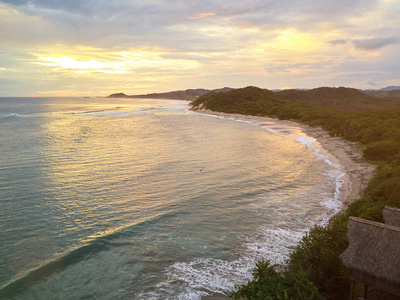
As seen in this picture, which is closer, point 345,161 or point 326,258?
point 326,258

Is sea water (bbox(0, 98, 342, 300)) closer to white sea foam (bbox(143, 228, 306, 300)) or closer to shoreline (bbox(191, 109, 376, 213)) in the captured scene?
white sea foam (bbox(143, 228, 306, 300))

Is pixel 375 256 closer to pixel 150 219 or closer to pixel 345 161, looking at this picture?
pixel 150 219

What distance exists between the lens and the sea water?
16438mm

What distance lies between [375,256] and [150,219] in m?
15.2

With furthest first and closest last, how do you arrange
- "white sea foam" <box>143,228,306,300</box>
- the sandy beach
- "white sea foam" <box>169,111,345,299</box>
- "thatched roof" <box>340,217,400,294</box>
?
the sandy beach
"white sea foam" <box>169,111,345,299</box>
"white sea foam" <box>143,228,306,300</box>
"thatched roof" <box>340,217,400,294</box>

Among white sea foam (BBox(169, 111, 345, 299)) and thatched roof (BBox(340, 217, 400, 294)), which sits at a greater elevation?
thatched roof (BBox(340, 217, 400, 294))

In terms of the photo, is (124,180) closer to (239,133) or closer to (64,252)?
(64,252)

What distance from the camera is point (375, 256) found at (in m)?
12.5

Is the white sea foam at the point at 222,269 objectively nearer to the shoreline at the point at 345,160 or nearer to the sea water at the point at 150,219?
the sea water at the point at 150,219

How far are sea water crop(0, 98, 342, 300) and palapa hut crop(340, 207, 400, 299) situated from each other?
5829 mm

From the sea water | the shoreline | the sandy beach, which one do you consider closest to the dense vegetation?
the sandy beach

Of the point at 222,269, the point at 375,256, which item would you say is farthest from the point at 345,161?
the point at 375,256

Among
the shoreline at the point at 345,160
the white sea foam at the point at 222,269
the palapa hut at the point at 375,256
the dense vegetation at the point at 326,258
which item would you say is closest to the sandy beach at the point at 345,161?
the shoreline at the point at 345,160

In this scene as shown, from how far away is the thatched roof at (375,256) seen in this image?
12086mm
